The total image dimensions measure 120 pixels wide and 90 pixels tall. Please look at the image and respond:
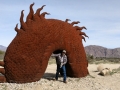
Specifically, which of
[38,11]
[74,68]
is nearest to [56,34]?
[38,11]

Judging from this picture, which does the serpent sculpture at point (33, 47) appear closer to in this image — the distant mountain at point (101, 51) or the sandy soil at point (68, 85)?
the sandy soil at point (68, 85)

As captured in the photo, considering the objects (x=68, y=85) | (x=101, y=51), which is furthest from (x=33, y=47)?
(x=101, y=51)

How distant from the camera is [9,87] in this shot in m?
8.43

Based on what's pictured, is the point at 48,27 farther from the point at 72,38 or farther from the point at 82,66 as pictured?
the point at 82,66

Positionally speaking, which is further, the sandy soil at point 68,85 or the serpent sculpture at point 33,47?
the serpent sculpture at point 33,47

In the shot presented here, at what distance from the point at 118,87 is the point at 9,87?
17.1 ft

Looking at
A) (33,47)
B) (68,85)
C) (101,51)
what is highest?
(101,51)

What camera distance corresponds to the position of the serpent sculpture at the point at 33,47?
8.91 m

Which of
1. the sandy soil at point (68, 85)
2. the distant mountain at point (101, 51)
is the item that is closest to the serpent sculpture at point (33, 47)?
the sandy soil at point (68, 85)

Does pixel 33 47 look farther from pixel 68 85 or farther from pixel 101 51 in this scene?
pixel 101 51

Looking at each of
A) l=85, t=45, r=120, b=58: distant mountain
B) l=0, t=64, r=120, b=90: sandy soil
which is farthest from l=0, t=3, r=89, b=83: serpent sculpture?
l=85, t=45, r=120, b=58: distant mountain

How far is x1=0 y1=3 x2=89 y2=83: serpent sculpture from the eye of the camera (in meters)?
8.91

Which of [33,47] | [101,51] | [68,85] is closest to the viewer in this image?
[33,47]

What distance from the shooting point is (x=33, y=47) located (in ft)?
29.8
